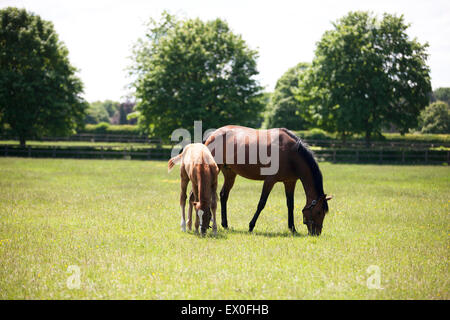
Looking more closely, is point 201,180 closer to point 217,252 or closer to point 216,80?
point 217,252

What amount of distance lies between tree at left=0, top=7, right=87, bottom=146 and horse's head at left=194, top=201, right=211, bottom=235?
117 feet

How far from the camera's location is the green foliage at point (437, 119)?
75.9m

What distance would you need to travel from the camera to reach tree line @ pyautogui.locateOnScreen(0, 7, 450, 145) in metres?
39.4

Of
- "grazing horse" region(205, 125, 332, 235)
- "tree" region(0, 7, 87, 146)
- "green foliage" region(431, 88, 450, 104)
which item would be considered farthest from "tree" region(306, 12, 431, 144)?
"green foliage" region(431, 88, 450, 104)

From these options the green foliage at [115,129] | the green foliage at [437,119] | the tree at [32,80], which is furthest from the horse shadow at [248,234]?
the green foliage at [437,119]

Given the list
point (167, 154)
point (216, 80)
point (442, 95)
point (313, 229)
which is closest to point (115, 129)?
point (167, 154)

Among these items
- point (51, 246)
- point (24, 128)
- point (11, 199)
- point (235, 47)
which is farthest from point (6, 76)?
point (51, 246)

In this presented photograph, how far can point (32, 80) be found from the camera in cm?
4094

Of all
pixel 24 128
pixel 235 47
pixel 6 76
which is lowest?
pixel 24 128

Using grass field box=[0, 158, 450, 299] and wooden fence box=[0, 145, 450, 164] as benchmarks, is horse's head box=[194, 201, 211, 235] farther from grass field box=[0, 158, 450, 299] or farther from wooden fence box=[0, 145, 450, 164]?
wooden fence box=[0, 145, 450, 164]

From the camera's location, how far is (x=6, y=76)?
130 ft

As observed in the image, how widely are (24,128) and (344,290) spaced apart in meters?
41.1

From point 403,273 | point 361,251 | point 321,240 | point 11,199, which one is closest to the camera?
point 403,273
